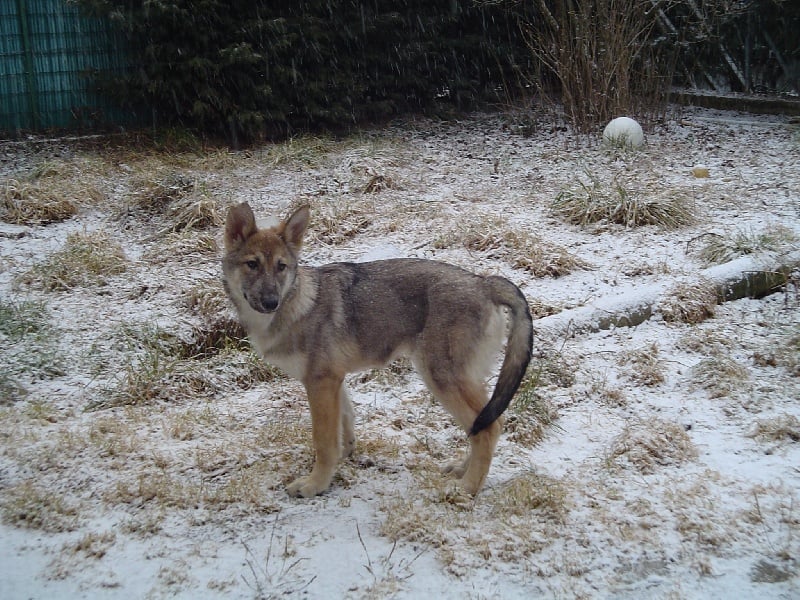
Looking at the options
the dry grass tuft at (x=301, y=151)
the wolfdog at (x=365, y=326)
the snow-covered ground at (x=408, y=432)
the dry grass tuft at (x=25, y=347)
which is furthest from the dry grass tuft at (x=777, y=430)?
the dry grass tuft at (x=301, y=151)

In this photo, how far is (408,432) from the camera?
16.2 ft

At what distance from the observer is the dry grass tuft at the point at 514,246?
7031 mm

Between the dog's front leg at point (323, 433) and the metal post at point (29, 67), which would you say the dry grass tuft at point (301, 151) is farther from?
the dog's front leg at point (323, 433)

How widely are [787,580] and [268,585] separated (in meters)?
2.43

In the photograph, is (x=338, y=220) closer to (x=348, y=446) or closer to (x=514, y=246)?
(x=514, y=246)

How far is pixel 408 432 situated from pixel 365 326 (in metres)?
1.05

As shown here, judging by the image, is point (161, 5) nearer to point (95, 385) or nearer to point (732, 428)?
point (95, 385)

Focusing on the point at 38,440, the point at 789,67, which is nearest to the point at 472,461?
the point at 38,440

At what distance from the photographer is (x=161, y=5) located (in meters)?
10.4

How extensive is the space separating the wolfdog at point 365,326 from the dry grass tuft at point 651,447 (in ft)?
2.93

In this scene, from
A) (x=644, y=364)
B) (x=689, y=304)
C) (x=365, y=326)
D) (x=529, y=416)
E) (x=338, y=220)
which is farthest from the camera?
(x=338, y=220)

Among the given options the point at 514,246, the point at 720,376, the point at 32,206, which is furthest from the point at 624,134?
the point at 32,206

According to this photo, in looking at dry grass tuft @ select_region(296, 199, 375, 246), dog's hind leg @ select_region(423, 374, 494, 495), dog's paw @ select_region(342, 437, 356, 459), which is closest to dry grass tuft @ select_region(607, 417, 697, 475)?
dog's hind leg @ select_region(423, 374, 494, 495)

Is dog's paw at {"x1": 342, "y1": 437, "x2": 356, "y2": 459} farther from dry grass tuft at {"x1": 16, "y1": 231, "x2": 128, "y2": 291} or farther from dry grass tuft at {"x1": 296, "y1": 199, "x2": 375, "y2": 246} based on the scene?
dry grass tuft at {"x1": 16, "y1": 231, "x2": 128, "y2": 291}
